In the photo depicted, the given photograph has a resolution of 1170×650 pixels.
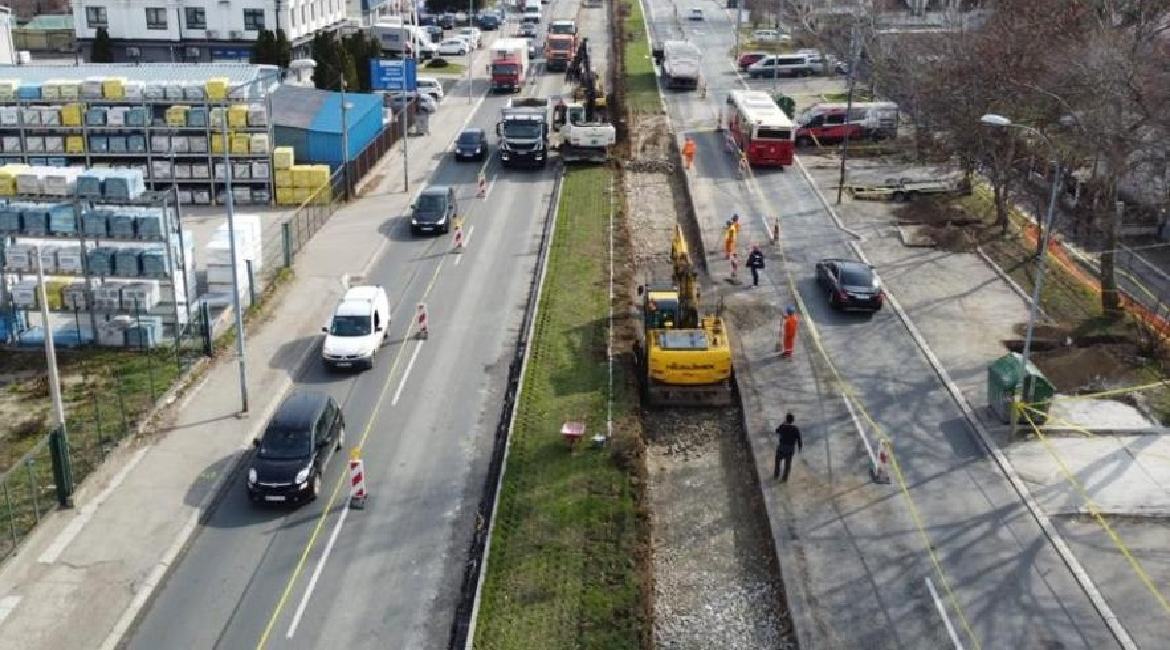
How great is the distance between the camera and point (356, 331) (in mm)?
31469

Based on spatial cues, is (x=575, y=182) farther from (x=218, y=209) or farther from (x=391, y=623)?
(x=391, y=623)

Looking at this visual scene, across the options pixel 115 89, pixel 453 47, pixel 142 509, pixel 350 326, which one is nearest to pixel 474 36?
pixel 453 47

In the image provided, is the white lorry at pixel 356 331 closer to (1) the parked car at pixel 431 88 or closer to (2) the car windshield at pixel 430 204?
Result: (2) the car windshield at pixel 430 204

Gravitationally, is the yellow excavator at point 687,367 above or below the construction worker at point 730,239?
below

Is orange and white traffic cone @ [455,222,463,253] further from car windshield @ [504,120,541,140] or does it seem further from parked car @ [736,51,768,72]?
parked car @ [736,51,768,72]

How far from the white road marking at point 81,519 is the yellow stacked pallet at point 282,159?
75.9ft

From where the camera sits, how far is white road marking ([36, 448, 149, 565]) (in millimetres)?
22480

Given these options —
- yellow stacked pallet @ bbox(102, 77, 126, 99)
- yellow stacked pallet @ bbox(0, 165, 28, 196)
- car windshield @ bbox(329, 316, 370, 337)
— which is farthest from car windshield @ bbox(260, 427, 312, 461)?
yellow stacked pallet @ bbox(102, 77, 126, 99)

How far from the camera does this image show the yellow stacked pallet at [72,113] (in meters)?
46.6

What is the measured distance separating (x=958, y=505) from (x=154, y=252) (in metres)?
22.6

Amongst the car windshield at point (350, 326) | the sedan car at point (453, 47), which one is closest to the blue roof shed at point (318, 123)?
the car windshield at point (350, 326)

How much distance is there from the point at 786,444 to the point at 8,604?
1574 centimetres

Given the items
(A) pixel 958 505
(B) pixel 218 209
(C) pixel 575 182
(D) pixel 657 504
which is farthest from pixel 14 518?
(C) pixel 575 182

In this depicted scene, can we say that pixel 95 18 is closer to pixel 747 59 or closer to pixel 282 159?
pixel 282 159
